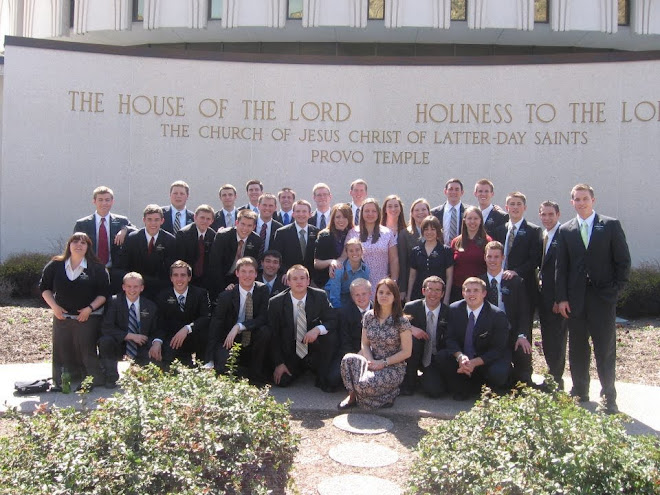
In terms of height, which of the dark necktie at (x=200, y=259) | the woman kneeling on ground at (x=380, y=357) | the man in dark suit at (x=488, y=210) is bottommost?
the woman kneeling on ground at (x=380, y=357)

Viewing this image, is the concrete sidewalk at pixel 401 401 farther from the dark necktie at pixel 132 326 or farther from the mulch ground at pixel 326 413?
the dark necktie at pixel 132 326

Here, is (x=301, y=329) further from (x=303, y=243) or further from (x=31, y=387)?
(x=31, y=387)

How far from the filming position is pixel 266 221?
7266 millimetres

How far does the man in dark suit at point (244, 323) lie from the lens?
20.3 ft

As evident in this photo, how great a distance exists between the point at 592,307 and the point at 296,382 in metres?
2.81

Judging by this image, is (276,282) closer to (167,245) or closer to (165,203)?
(167,245)

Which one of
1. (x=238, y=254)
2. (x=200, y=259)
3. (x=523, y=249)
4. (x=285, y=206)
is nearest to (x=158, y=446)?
(x=238, y=254)

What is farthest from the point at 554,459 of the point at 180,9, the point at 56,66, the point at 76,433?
the point at 180,9

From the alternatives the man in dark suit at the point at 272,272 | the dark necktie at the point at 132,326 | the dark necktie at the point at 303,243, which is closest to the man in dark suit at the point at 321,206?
the dark necktie at the point at 303,243

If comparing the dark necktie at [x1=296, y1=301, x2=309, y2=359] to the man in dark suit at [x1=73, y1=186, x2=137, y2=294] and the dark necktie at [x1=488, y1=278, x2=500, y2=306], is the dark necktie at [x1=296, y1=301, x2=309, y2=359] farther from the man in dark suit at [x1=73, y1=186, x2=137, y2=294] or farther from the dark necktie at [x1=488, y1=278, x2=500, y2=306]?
the man in dark suit at [x1=73, y1=186, x2=137, y2=294]

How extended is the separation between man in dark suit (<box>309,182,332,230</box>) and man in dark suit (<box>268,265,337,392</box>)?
51.3 inches

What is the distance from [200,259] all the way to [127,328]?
1.11m

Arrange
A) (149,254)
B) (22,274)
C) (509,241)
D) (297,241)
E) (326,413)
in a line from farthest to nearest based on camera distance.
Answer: (22,274) < (297,241) < (149,254) < (509,241) < (326,413)

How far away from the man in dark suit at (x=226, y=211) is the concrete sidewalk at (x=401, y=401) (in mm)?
2128
